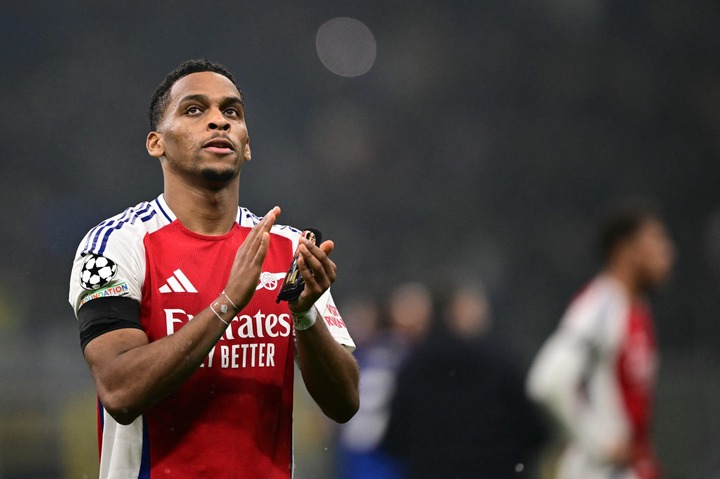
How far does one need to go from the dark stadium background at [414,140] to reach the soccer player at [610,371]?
3019 mm

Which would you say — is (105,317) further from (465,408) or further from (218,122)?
(465,408)

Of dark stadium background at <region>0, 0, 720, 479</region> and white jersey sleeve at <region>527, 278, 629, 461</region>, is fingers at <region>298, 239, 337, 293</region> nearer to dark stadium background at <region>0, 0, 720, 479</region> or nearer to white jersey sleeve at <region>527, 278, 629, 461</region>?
white jersey sleeve at <region>527, 278, 629, 461</region>

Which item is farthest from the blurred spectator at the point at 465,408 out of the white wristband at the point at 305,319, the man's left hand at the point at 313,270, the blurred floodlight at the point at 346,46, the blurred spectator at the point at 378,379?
the blurred floodlight at the point at 346,46

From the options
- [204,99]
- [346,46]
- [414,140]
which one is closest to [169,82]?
[204,99]

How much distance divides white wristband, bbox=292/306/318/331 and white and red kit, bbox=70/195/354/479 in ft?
0.48

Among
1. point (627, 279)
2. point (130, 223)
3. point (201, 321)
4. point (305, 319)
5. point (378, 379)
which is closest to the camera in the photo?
point (201, 321)

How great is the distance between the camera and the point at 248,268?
8.15ft

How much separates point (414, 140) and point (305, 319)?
874cm

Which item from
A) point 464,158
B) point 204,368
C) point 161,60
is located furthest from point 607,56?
point 204,368

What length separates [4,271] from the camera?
9.00 metres

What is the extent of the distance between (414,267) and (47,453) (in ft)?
13.4

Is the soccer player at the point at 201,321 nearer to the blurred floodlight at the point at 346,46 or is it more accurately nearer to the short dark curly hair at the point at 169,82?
the short dark curly hair at the point at 169,82

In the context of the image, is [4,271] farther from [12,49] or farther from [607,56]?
[607,56]

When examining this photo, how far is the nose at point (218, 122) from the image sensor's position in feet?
9.40
